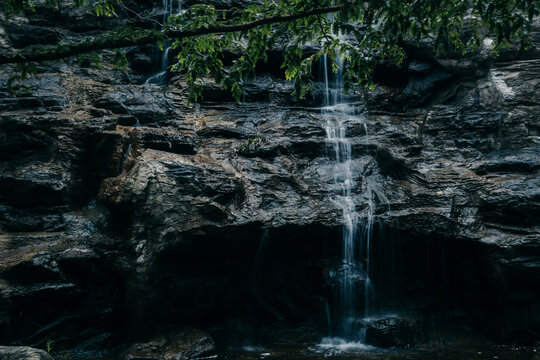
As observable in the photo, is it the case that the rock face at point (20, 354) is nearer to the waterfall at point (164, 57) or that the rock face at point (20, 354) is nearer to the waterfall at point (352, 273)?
the waterfall at point (352, 273)

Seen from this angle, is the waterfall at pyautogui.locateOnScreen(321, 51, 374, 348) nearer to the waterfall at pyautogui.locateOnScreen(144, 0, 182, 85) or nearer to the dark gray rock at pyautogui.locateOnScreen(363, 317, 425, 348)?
the dark gray rock at pyautogui.locateOnScreen(363, 317, 425, 348)

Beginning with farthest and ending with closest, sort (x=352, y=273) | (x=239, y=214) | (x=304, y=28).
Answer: (x=352, y=273), (x=239, y=214), (x=304, y=28)

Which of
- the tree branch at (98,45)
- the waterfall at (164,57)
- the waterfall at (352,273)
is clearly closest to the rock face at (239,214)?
the waterfall at (352,273)

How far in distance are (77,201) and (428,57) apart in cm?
1256

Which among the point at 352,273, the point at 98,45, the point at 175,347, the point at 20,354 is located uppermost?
the point at 98,45

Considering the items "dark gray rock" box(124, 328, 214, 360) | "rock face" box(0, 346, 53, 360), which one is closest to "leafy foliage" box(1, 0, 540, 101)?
"rock face" box(0, 346, 53, 360)

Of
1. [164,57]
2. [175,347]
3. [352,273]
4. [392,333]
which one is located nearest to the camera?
[175,347]

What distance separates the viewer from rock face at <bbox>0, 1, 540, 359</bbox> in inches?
327

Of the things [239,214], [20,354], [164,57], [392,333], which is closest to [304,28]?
[239,214]

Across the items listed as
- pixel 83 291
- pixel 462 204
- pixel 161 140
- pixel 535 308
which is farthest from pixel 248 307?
pixel 535 308

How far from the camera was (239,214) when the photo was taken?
28.7 ft

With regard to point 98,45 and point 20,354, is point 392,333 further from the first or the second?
point 98,45

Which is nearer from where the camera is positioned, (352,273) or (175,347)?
(175,347)

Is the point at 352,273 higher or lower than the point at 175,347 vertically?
higher
